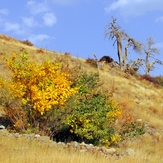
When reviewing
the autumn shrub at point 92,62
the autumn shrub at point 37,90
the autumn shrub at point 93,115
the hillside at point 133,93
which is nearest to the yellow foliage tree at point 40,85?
the autumn shrub at point 37,90

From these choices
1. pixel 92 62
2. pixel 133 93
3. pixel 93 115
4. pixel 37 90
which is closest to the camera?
pixel 37 90

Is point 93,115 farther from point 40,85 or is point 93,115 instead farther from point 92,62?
point 92,62

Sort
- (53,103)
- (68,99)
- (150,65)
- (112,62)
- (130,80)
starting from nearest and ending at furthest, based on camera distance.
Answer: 1. (53,103)
2. (68,99)
3. (130,80)
4. (112,62)
5. (150,65)

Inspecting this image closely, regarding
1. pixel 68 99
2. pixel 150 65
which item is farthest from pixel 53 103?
pixel 150 65

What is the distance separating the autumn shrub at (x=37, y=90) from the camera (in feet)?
48.3

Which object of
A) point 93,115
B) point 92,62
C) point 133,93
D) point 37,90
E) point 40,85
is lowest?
point 93,115

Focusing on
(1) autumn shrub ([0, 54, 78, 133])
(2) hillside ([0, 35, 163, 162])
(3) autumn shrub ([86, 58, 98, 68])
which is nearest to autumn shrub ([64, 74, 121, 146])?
(1) autumn shrub ([0, 54, 78, 133])

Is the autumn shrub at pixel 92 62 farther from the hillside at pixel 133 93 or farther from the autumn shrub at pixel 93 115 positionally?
the autumn shrub at pixel 93 115

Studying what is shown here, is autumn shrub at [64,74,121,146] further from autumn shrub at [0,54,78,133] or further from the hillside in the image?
the hillside

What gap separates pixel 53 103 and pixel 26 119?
1.59 metres

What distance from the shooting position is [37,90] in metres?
14.7

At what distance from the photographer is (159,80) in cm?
4728

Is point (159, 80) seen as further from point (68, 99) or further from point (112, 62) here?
point (68, 99)

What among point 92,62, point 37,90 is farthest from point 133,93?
point 37,90
